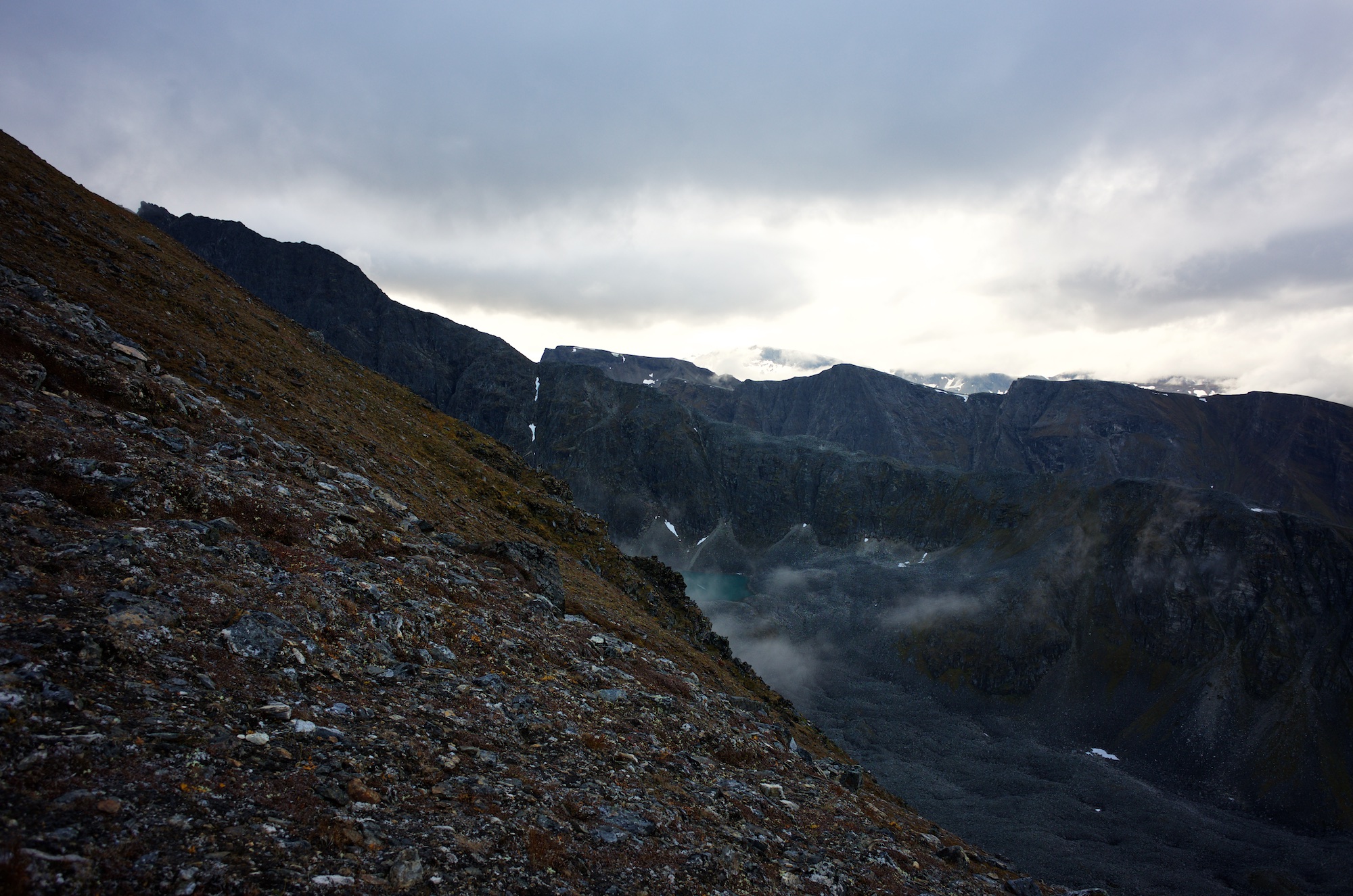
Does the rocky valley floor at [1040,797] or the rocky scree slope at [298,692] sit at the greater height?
the rocky scree slope at [298,692]

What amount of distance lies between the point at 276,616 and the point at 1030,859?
110761 millimetres

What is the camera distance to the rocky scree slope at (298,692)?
22.7ft

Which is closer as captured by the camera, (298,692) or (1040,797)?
(298,692)

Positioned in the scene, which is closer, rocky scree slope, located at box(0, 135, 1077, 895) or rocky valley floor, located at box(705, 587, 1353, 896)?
rocky scree slope, located at box(0, 135, 1077, 895)

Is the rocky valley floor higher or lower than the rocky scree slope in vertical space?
lower

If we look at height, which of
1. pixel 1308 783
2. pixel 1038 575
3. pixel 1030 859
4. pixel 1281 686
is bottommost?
pixel 1030 859

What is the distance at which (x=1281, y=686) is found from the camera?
125 metres

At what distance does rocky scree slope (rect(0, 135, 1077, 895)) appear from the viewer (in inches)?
273

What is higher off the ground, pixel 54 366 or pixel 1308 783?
pixel 54 366

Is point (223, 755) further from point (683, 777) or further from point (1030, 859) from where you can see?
point (1030, 859)

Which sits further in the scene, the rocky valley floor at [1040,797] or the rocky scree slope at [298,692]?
the rocky valley floor at [1040,797]

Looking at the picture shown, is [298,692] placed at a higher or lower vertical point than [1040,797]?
higher

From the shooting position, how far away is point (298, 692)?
421 inches

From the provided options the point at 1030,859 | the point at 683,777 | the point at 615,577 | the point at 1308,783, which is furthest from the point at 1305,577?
the point at 683,777
